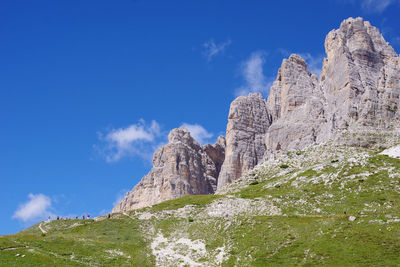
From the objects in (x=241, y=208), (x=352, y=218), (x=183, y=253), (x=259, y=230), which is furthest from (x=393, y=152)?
(x=183, y=253)

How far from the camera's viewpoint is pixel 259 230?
70.1 m

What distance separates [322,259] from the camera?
5478 cm

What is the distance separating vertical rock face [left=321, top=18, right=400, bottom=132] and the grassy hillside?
4572 cm

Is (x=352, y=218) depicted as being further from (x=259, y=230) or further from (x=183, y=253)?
(x=183, y=253)

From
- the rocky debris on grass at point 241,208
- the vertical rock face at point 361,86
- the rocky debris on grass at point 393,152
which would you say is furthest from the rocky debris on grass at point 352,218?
the vertical rock face at point 361,86

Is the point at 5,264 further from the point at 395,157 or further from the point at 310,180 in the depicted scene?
the point at 395,157

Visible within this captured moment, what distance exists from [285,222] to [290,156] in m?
66.1

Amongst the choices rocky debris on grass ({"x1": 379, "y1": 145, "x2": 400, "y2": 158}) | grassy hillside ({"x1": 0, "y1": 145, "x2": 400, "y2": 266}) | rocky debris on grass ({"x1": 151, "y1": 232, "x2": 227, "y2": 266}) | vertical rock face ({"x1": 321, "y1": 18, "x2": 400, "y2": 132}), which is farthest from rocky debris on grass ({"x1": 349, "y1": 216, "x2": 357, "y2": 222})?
vertical rock face ({"x1": 321, "y1": 18, "x2": 400, "y2": 132})

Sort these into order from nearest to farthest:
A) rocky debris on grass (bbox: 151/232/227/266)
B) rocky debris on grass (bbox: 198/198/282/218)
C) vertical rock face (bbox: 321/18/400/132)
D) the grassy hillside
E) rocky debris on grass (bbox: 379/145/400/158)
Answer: the grassy hillside < rocky debris on grass (bbox: 151/232/227/266) < rocky debris on grass (bbox: 198/198/282/218) < rocky debris on grass (bbox: 379/145/400/158) < vertical rock face (bbox: 321/18/400/132)

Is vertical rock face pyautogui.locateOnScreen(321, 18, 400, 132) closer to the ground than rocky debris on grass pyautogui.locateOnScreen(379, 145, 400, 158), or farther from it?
farther from it

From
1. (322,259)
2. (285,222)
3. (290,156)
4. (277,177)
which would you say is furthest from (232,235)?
(290,156)

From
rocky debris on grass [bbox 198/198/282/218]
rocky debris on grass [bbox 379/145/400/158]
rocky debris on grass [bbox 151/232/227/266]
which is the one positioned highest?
rocky debris on grass [bbox 379/145/400/158]

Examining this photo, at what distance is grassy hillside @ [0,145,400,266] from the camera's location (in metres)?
57.7

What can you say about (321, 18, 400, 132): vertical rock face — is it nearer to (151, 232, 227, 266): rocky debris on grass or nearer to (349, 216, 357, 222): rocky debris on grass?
(349, 216, 357, 222): rocky debris on grass
